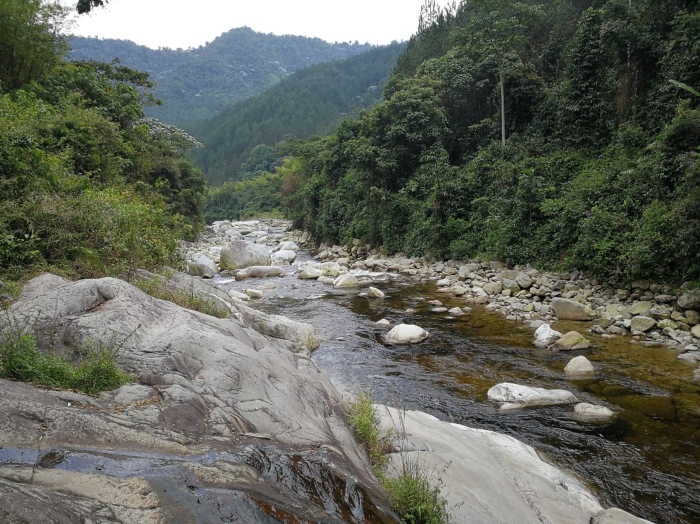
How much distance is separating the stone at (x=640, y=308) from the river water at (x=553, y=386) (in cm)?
137

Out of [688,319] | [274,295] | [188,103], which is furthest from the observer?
[188,103]

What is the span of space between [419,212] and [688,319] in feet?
46.3

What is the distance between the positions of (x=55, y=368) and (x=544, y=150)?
2148 cm

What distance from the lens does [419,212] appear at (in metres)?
22.8

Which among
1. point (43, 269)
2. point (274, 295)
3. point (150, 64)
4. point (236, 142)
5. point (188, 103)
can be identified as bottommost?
A: point (274, 295)

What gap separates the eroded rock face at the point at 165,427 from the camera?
8.18 feet

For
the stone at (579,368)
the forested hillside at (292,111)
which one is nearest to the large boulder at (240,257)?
the stone at (579,368)

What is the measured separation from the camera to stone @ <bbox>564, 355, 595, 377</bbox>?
8305mm

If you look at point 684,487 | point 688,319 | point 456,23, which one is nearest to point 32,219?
point 684,487

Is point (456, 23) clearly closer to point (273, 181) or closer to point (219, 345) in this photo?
point (273, 181)

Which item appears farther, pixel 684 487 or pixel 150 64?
pixel 150 64

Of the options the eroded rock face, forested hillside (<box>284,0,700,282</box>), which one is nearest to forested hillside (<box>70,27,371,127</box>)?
forested hillside (<box>284,0,700,282</box>)

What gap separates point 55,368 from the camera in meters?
3.61

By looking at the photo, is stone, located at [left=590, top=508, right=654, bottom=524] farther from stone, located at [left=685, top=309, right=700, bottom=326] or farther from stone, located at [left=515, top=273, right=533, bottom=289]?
stone, located at [left=515, top=273, right=533, bottom=289]
